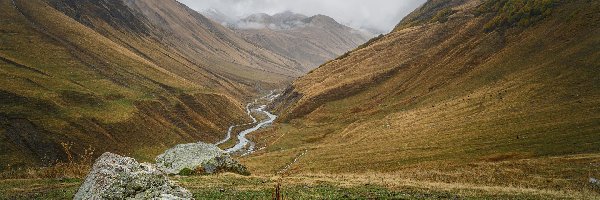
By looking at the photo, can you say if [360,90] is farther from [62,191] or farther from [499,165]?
[62,191]

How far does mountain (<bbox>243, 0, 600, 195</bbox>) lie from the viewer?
188ft

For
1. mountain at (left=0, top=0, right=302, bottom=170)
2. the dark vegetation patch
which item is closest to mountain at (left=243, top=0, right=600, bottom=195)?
the dark vegetation patch

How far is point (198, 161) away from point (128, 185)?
31.9 m

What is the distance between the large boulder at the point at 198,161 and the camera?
50594 millimetres

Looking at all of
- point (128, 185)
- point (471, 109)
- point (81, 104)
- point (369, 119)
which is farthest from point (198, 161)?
point (81, 104)

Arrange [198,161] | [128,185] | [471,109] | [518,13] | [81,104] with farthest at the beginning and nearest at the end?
1. [518,13]
2. [81,104]
3. [471,109]
4. [198,161]
5. [128,185]

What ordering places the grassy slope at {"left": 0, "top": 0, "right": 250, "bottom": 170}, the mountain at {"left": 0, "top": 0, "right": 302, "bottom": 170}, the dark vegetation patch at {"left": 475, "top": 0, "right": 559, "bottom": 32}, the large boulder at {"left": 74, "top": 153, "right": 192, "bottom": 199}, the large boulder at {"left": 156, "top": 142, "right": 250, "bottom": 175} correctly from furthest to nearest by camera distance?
the dark vegetation patch at {"left": 475, "top": 0, "right": 559, "bottom": 32}, the grassy slope at {"left": 0, "top": 0, "right": 250, "bottom": 170}, the mountain at {"left": 0, "top": 0, "right": 302, "bottom": 170}, the large boulder at {"left": 156, "top": 142, "right": 250, "bottom": 175}, the large boulder at {"left": 74, "top": 153, "right": 192, "bottom": 199}

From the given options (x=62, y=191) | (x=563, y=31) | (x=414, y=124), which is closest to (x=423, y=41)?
(x=563, y=31)

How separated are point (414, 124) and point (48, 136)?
84.6 metres

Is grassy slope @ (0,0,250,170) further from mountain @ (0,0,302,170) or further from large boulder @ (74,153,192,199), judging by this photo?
large boulder @ (74,153,192,199)

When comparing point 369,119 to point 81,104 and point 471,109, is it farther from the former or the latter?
point 81,104

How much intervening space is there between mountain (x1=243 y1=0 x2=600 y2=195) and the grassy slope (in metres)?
31.7

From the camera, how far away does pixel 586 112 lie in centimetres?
7319

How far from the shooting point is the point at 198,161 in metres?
52.0
